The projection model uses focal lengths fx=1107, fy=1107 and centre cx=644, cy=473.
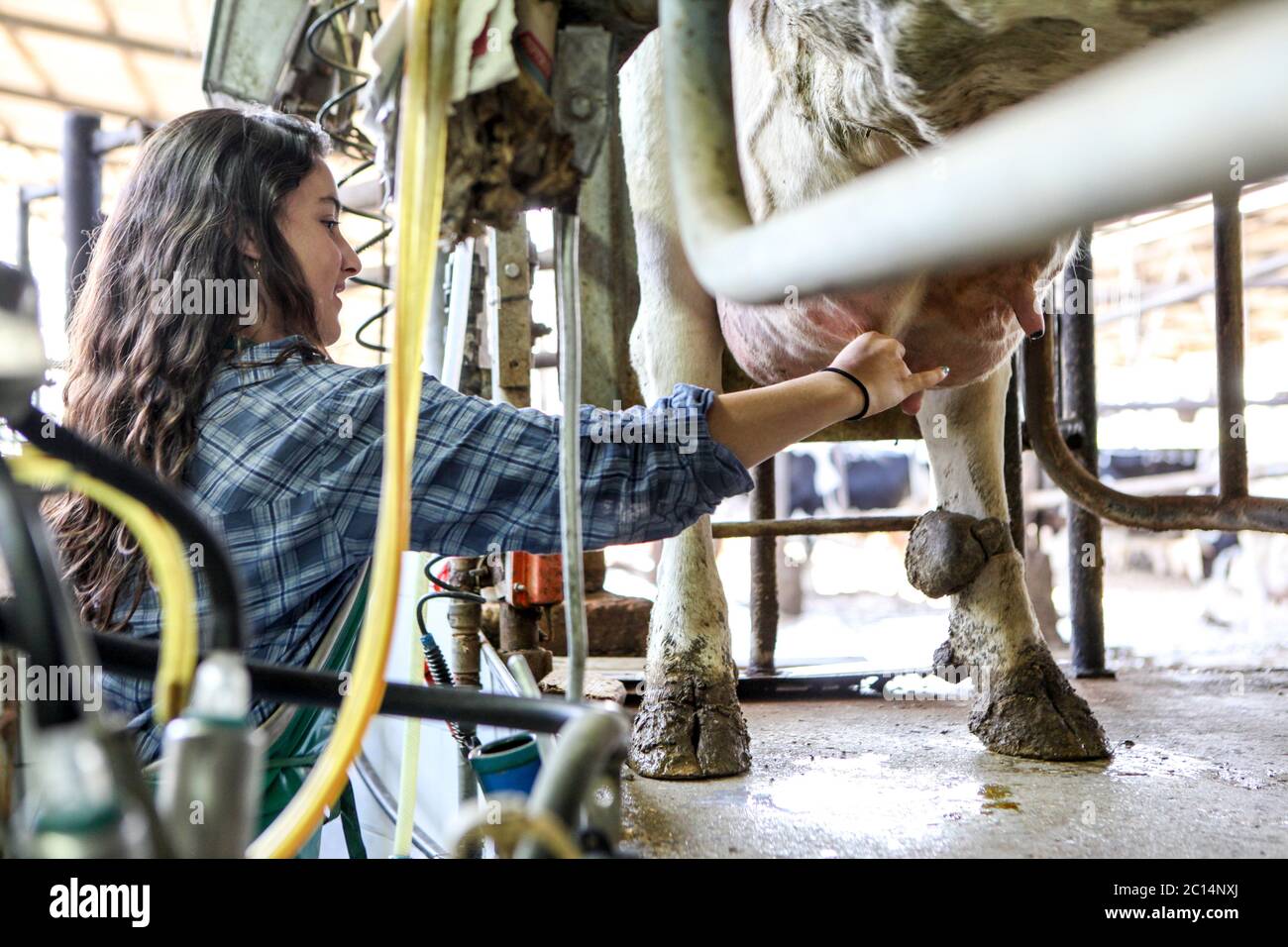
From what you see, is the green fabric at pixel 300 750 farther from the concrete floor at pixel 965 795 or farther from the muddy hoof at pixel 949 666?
the muddy hoof at pixel 949 666

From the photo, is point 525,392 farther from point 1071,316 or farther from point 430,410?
point 1071,316

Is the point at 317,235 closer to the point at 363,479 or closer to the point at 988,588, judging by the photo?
the point at 363,479

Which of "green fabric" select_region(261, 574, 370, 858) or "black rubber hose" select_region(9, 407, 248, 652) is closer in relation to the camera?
"black rubber hose" select_region(9, 407, 248, 652)

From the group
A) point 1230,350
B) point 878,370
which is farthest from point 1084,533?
point 878,370

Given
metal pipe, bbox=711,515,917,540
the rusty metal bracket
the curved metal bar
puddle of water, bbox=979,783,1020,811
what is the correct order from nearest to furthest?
the rusty metal bracket
puddle of water, bbox=979,783,1020,811
the curved metal bar
metal pipe, bbox=711,515,917,540

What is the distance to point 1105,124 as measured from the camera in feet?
1.61

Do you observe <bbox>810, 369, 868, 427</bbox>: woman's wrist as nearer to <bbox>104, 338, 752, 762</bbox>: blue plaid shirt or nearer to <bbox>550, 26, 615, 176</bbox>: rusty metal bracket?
<bbox>104, 338, 752, 762</bbox>: blue plaid shirt

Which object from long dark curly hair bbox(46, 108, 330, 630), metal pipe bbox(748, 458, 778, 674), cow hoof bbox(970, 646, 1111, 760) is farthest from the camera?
metal pipe bbox(748, 458, 778, 674)

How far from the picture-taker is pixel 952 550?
6.60ft

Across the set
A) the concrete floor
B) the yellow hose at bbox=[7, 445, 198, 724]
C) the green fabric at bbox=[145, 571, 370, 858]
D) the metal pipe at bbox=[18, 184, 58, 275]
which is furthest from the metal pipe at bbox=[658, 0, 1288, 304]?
the metal pipe at bbox=[18, 184, 58, 275]

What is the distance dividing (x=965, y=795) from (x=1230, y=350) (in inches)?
51.9

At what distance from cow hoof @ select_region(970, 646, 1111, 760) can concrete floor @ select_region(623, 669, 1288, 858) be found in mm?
39

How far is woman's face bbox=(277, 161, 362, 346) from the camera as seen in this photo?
133cm
